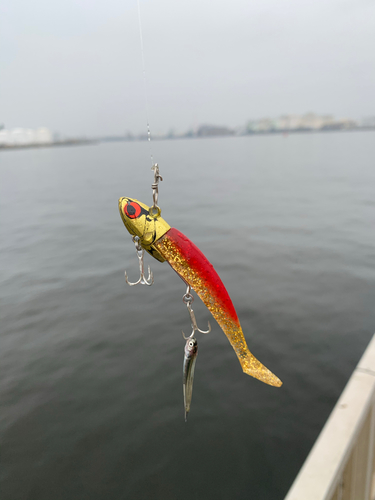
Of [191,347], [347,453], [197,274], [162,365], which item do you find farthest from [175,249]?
[162,365]

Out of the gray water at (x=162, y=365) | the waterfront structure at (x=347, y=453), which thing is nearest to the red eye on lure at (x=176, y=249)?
the waterfront structure at (x=347, y=453)

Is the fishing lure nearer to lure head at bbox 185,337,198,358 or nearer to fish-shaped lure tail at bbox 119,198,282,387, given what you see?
fish-shaped lure tail at bbox 119,198,282,387

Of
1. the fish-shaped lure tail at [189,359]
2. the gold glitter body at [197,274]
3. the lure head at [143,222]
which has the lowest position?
the fish-shaped lure tail at [189,359]

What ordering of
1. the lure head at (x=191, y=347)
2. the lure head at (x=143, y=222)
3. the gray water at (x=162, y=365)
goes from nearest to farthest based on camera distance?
the lure head at (x=143, y=222) < the lure head at (x=191, y=347) < the gray water at (x=162, y=365)

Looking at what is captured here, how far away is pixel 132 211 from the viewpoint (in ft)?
6.07

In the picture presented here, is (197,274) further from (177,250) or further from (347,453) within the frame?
(347,453)

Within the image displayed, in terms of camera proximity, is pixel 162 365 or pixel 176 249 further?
pixel 162 365

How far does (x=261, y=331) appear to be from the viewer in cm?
761

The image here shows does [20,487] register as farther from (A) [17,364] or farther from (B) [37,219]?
(B) [37,219]

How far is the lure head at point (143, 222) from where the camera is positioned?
6.04 ft

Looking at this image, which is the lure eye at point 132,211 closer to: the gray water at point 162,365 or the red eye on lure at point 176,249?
the red eye on lure at point 176,249

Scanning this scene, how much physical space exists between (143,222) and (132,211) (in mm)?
91

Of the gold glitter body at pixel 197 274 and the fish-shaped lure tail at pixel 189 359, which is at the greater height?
the gold glitter body at pixel 197 274

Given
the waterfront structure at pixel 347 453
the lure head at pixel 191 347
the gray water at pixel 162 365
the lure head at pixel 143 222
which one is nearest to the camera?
the lure head at pixel 143 222
